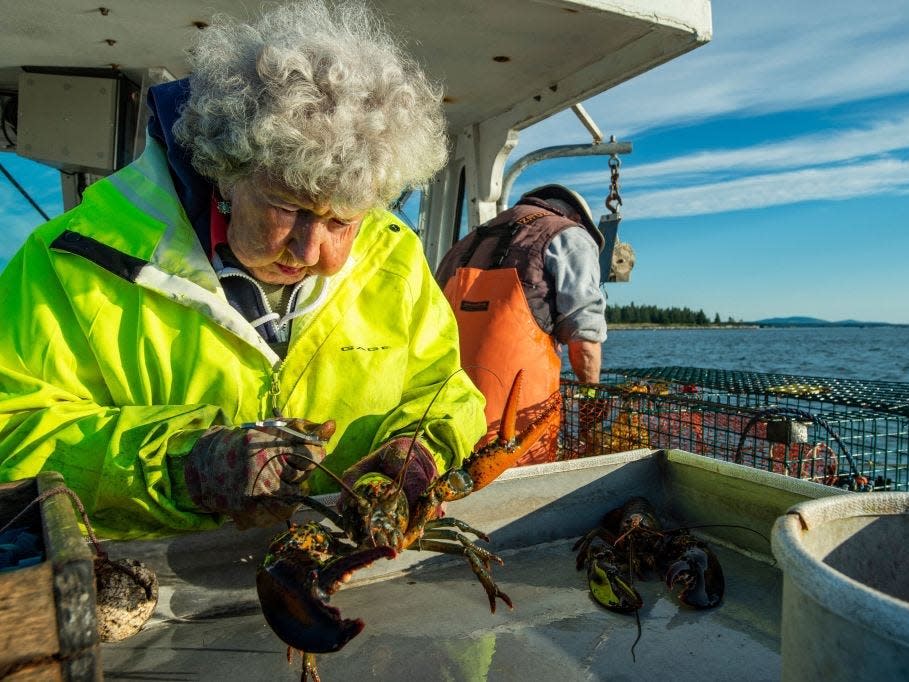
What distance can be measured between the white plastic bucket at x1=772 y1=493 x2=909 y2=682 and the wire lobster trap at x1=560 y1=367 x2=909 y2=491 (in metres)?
1.63

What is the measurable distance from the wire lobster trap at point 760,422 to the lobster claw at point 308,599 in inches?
72.9

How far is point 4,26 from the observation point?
361cm

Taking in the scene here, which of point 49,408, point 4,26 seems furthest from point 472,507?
point 4,26

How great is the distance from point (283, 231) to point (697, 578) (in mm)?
1620

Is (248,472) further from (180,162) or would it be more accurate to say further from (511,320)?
(511,320)

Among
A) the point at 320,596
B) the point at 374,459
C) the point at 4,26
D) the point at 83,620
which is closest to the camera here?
the point at 83,620

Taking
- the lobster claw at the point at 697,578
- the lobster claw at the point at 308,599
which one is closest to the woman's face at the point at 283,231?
the lobster claw at the point at 308,599

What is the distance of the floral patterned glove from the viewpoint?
1.63 meters

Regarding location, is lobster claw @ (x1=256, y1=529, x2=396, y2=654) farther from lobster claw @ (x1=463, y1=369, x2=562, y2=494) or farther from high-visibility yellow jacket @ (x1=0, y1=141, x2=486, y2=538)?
lobster claw @ (x1=463, y1=369, x2=562, y2=494)

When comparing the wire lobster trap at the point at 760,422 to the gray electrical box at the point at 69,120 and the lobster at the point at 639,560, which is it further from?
the gray electrical box at the point at 69,120

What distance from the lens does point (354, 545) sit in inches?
75.8

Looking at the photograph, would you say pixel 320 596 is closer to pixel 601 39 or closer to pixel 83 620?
pixel 83 620

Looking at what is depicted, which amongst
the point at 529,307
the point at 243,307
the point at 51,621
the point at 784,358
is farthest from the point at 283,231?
the point at 784,358

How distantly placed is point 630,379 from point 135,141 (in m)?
3.80
